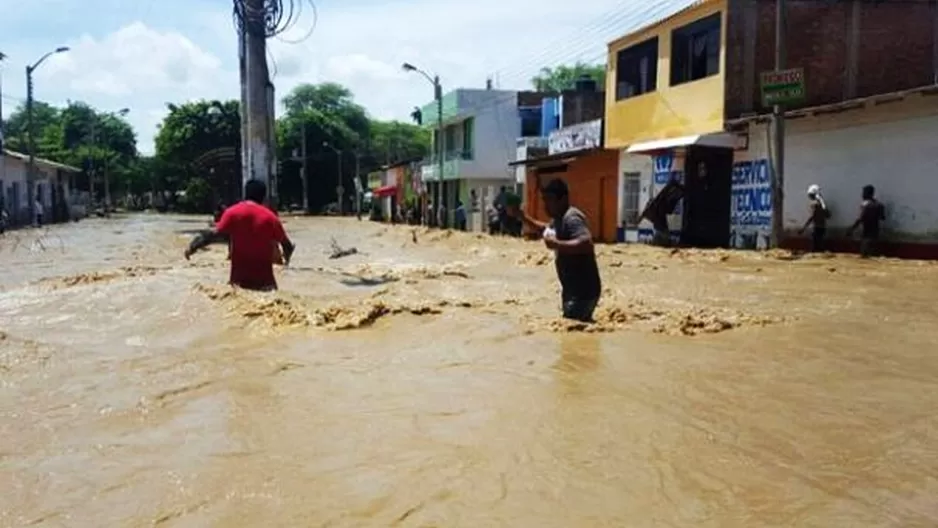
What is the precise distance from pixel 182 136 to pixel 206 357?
65.4 metres

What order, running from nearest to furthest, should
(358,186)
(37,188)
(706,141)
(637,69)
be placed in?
(706,141), (637,69), (37,188), (358,186)

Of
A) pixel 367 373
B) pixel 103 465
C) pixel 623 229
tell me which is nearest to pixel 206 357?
pixel 367 373

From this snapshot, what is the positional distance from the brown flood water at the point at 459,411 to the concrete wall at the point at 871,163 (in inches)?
205

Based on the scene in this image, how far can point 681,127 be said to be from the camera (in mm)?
23016

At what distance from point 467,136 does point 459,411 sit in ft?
135

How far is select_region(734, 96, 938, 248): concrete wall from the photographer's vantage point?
51.1 feet

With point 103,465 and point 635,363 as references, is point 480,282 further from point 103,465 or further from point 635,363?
point 103,465

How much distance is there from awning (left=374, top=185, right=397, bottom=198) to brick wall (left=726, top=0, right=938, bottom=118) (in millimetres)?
39792

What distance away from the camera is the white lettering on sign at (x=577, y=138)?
28.3 meters

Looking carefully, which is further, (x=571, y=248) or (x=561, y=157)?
(x=561, y=157)

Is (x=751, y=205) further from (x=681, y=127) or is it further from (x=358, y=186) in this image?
(x=358, y=186)

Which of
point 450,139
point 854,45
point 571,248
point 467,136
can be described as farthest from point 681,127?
point 450,139

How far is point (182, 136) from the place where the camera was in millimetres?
68812

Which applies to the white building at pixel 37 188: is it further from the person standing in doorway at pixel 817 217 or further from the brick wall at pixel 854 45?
the person standing in doorway at pixel 817 217
